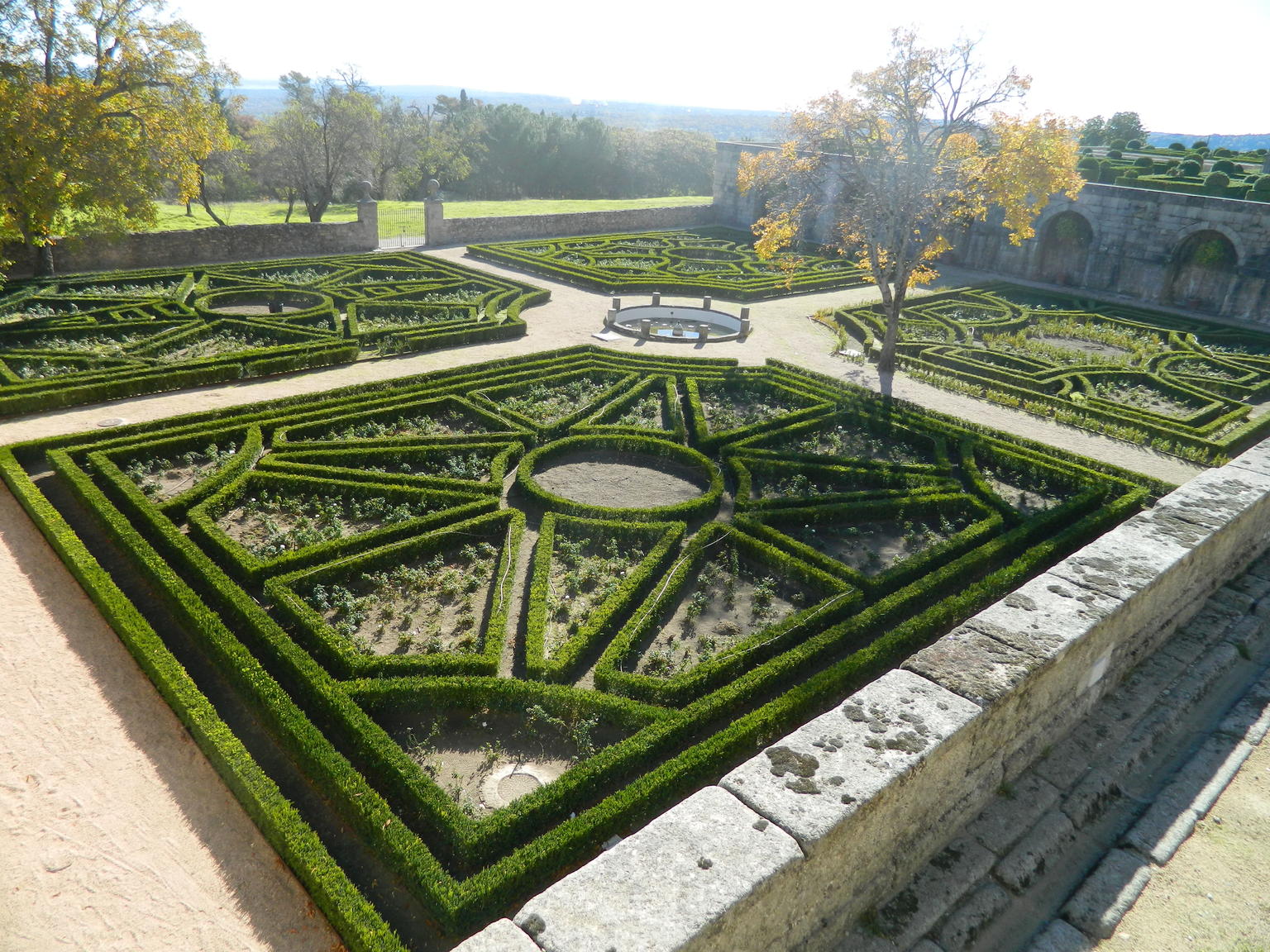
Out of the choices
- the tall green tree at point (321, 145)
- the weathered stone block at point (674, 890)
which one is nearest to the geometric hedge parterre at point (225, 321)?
the tall green tree at point (321, 145)

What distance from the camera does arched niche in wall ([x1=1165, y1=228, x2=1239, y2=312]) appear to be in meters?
28.1

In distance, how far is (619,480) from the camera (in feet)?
46.0

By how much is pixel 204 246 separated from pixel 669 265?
51.7ft

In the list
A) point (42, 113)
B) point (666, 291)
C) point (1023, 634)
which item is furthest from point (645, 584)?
point (42, 113)

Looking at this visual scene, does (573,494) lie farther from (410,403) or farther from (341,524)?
(410,403)

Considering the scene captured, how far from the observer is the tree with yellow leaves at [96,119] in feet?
65.5

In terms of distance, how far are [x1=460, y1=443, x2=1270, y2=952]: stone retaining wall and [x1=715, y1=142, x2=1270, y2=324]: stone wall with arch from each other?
25071 millimetres

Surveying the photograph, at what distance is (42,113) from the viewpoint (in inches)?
787

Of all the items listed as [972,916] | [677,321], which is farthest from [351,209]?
[972,916]

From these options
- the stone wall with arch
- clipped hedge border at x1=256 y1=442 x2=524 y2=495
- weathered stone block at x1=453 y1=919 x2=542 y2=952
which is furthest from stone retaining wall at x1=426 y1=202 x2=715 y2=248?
weathered stone block at x1=453 y1=919 x2=542 y2=952

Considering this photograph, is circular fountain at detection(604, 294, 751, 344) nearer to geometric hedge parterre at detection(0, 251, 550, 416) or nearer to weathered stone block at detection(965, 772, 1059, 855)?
geometric hedge parterre at detection(0, 251, 550, 416)

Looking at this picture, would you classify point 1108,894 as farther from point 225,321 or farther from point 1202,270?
point 1202,270

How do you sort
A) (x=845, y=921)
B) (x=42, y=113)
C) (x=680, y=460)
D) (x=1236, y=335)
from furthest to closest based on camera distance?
(x=1236, y=335) < (x=42, y=113) < (x=680, y=460) < (x=845, y=921)

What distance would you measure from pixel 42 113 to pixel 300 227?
9072 mm
